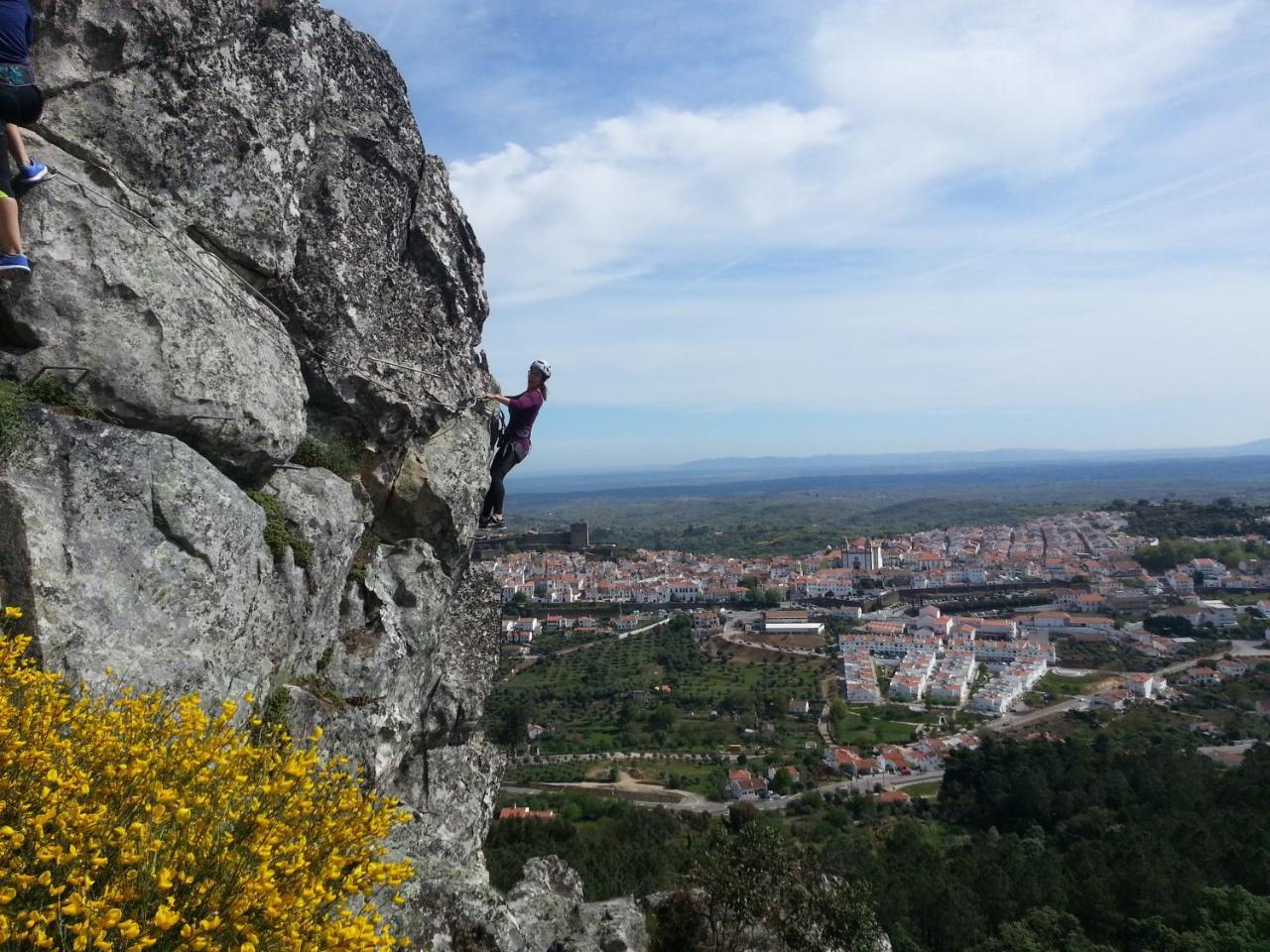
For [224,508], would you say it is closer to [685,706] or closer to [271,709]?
[271,709]

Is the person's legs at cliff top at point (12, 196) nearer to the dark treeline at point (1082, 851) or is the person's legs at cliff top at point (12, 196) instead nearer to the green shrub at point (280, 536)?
the green shrub at point (280, 536)

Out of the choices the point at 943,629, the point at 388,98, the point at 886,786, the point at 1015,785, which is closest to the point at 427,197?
the point at 388,98

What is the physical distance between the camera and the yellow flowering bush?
10.2 ft

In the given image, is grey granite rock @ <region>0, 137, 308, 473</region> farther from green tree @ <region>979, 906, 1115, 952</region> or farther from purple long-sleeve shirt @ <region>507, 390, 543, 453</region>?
green tree @ <region>979, 906, 1115, 952</region>

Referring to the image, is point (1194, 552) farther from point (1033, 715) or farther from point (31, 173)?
point (31, 173)

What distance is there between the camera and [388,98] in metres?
10.1

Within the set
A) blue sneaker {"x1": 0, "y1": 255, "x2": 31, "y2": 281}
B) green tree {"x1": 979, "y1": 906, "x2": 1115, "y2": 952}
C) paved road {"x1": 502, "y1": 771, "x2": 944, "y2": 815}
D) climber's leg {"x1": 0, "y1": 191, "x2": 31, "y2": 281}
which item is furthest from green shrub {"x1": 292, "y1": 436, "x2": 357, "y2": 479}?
paved road {"x1": 502, "y1": 771, "x2": 944, "y2": 815}

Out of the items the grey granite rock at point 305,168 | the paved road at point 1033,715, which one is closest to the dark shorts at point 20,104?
the grey granite rock at point 305,168

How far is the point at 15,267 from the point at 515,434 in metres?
6.00

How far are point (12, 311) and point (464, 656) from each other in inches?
278

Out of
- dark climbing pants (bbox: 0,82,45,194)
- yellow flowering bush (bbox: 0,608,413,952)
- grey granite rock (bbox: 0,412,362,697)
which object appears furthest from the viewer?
dark climbing pants (bbox: 0,82,45,194)

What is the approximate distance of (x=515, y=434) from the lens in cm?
1092

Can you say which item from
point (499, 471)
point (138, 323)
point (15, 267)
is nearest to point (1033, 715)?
point (499, 471)

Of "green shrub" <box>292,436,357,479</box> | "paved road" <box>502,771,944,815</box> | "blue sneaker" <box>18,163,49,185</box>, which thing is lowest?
"paved road" <box>502,771,944,815</box>
